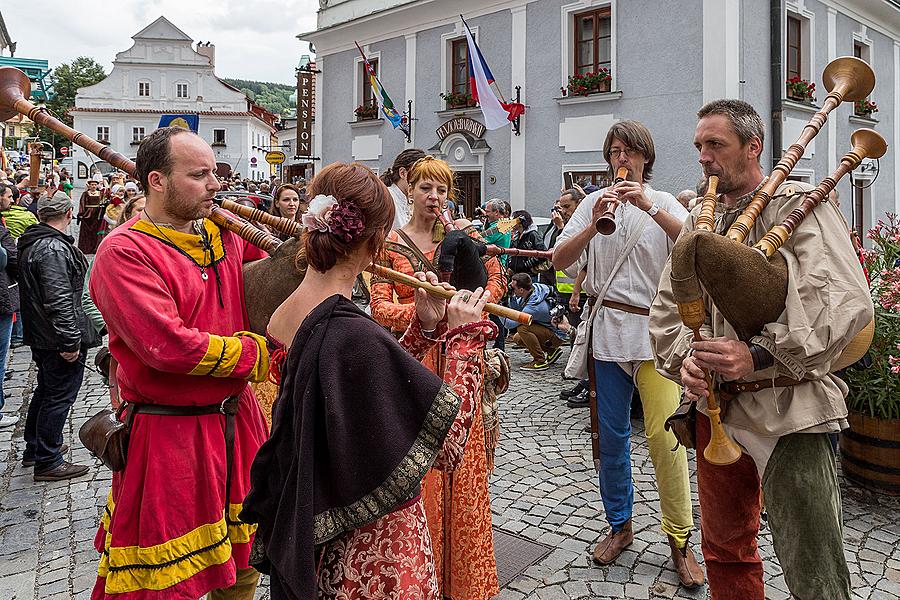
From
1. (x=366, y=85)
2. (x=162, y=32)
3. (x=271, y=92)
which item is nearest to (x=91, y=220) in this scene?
(x=366, y=85)

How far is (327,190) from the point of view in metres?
2.04

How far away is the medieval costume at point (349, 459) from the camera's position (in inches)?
68.4

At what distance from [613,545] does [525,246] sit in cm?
620

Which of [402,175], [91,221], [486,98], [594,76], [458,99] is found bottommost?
[402,175]

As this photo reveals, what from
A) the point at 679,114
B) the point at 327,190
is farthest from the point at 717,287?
the point at 679,114

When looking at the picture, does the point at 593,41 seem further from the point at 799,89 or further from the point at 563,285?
the point at 563,285

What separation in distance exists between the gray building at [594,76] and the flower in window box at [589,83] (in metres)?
0.05

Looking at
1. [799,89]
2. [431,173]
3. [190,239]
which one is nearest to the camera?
[190,239]

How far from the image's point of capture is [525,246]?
9500 mm

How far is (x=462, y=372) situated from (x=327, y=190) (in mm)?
658

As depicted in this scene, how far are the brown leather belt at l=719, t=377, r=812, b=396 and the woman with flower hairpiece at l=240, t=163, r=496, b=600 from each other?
1.02 metres

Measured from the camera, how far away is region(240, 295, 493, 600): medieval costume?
68.4 inches

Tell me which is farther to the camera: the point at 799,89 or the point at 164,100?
the point at 164,100

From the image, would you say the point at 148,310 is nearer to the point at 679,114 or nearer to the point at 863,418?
the point at 863,418
